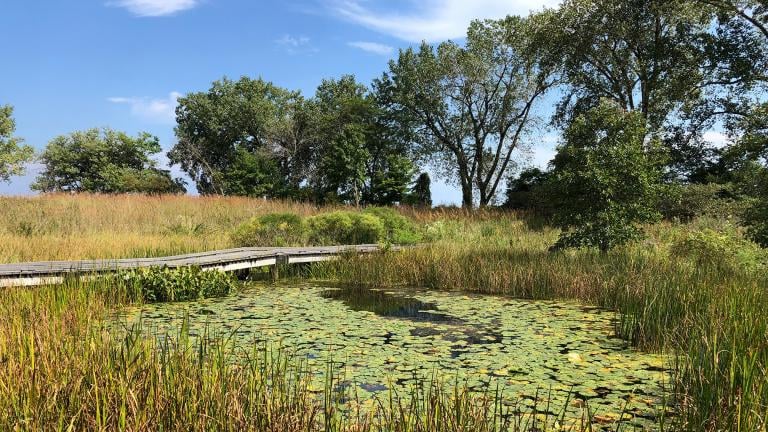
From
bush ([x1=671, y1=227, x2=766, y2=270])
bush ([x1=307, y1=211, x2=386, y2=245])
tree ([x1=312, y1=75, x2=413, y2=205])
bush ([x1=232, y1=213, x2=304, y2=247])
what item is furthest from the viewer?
tree ([x1=312, y1=75, x2=413, y2=205])

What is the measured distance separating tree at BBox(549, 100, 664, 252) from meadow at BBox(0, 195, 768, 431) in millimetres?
536

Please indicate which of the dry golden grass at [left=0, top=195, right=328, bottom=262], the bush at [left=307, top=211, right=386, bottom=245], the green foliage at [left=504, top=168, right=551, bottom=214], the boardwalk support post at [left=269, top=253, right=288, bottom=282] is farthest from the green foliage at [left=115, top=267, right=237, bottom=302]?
the green foliage at [left=504, top=168, right=551, bottom=214]

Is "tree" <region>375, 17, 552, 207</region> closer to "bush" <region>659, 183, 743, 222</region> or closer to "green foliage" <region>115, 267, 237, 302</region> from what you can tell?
"bush" <region>659, 183, 743, 222</region>

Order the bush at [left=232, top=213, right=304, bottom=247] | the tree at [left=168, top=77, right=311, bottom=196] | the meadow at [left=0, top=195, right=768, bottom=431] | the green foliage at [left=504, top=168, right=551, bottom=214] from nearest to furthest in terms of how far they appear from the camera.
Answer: the meadow at [left=0, top=195, right=768, bottom=431] → the bush at [left=232, top=213, right=304, bottom=247] → the green foliage at [left=504, top=168, right=551, bottom=214] → the tree at [left=168, top=77, right=311, bottom=196]

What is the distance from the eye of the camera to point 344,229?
43.3ft

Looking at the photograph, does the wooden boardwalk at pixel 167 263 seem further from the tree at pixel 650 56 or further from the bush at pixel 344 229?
the tree at pixel 650 56

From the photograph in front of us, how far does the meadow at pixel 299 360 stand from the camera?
2.34 m

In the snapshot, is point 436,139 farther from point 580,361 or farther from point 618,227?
point 580,361

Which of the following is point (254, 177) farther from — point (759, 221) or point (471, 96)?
point (759, 221)

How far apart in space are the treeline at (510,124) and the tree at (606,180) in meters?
0.03

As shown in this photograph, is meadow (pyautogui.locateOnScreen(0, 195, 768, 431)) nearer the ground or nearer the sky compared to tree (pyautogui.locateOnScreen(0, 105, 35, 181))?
nearer the ground

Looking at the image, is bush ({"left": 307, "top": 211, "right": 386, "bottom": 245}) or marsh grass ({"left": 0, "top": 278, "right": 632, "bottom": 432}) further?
bush ({"left": 307, "top": 211, "right": 386, "bottom": 245})

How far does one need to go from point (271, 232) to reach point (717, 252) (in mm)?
9306

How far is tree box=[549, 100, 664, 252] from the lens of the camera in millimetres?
8562
